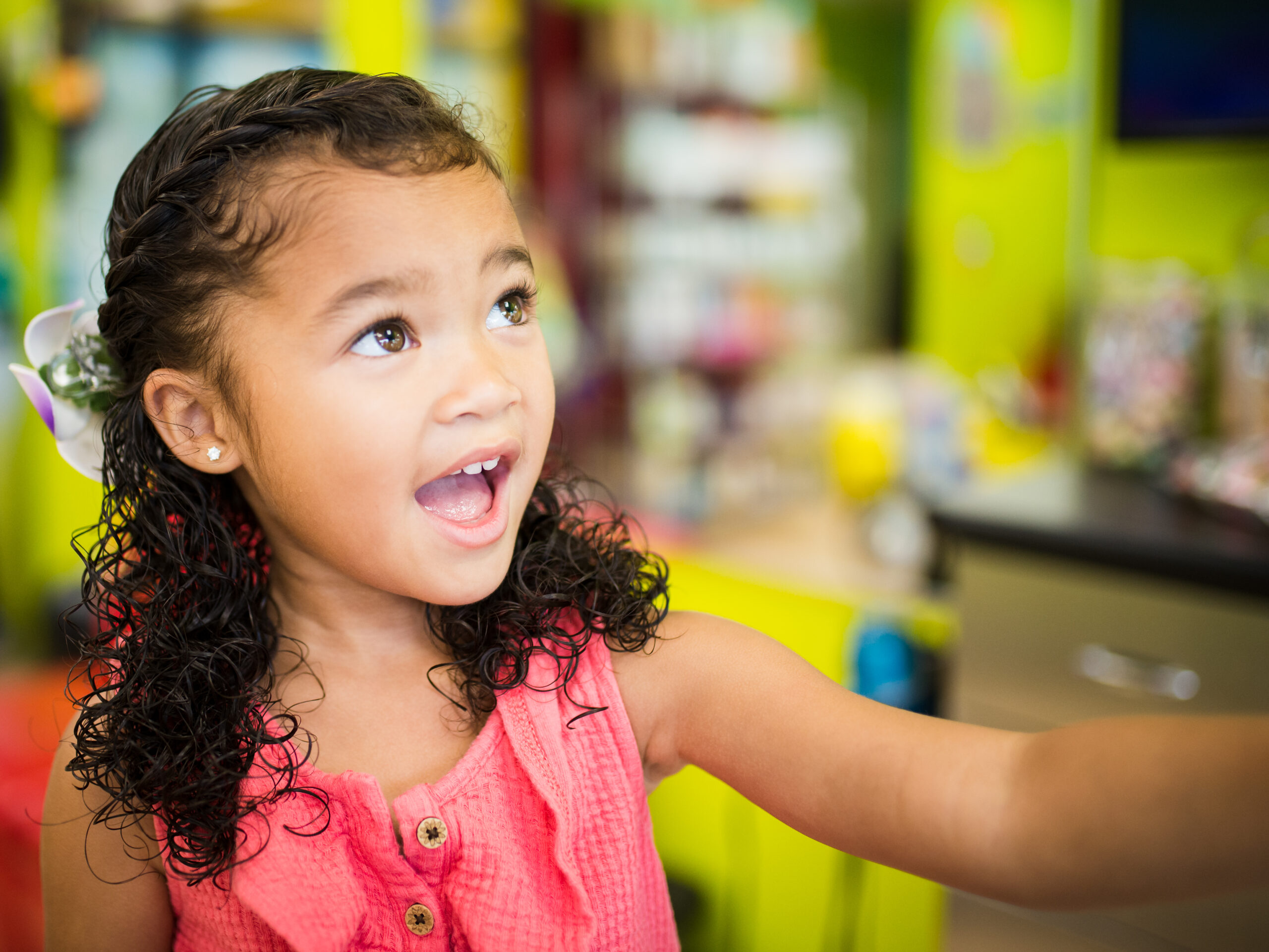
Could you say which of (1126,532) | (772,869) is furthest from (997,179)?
(772,869)

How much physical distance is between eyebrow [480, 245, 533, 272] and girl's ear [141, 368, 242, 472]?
0.21 meters

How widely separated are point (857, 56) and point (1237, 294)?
426cm

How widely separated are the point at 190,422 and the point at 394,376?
7.4 inches

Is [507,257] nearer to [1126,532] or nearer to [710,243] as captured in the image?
[1126,532]

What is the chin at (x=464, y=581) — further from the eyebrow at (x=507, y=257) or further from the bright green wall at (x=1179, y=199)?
the bright green wall at (x=1179, y=199)

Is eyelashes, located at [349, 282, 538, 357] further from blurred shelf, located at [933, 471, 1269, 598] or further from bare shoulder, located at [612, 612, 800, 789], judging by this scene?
blurred shelf, located at [933, 471, 1269, 598]

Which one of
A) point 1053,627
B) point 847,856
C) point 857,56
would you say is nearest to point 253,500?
point 847,856

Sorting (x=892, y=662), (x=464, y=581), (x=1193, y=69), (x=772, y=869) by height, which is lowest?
(x=772, y=869)

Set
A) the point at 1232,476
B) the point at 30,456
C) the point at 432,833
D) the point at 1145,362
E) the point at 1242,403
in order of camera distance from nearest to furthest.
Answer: the point at 432,833 → the point at 1232,476 → the point at 1242,403 → the point at 1145,362 → the point at 30,456

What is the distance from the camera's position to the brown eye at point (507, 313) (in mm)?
656

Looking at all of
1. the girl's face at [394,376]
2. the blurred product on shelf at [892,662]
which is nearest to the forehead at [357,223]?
the girl's face at [394,376]

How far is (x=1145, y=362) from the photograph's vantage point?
1904 millimetres

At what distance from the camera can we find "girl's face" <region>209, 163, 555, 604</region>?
→ 60cm

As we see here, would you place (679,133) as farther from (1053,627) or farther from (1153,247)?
(1053,627)
